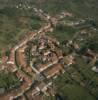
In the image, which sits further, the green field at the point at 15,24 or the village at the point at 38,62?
the green field at the point at 15,24

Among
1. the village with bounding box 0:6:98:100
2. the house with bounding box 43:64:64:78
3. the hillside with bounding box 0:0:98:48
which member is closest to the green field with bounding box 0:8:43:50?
the hillside with bounding box 0:0:98:48

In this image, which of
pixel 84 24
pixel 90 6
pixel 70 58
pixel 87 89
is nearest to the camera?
pixel 87 89

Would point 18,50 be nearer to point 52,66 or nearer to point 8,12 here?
point 52,66

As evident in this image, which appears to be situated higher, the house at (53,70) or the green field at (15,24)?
the house at (53,70)

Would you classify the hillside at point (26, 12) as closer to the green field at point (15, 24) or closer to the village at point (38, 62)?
the green field at point (15, 24)

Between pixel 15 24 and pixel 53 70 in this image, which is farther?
A: pixel 15 24

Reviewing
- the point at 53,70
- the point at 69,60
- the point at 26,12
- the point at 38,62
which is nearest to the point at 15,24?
the point at 26,12

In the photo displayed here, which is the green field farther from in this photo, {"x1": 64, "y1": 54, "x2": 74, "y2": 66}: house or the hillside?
{"x1": 64, "y1": 54, "x2": 74, "y2": 66}: house

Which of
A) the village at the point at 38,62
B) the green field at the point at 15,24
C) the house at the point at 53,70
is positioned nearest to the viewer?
the village at the point at 38,62

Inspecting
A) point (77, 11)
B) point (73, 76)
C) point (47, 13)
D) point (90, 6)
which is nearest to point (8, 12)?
point (47, 13)

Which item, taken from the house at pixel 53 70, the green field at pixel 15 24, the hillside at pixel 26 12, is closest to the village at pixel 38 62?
the house at pixel 53 70

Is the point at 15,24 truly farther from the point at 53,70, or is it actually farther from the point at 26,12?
the point at 53,70
